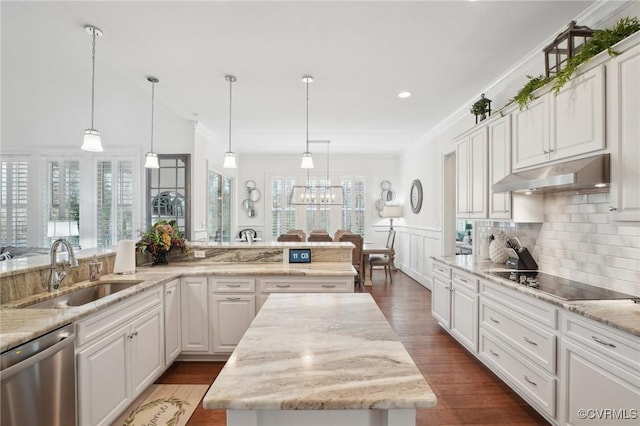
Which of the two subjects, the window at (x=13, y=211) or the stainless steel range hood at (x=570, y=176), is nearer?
the stainless steel range hood at (x=570, y=176)

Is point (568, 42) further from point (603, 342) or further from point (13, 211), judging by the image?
point (13, 211)

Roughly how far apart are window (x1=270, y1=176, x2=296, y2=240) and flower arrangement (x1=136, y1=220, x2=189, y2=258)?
4930 mm

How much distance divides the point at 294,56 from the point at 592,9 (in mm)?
2389

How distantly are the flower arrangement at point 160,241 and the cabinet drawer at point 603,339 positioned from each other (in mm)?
3307

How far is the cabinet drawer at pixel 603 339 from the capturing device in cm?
143

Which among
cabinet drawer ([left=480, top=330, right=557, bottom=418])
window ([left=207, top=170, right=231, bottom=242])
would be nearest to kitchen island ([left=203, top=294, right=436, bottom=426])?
cabinet drawer ([left=480, top=330, right=557, bottom=418])

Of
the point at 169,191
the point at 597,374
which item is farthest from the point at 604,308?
the point at 169,191

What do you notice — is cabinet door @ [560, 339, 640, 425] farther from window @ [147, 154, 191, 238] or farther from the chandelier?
the chandelier

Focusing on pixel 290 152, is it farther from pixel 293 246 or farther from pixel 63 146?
pixel 293 246

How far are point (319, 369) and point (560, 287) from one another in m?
2.12

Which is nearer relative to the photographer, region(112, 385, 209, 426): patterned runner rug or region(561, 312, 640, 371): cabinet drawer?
region(561, 312, 640, 371): cabinet drawer

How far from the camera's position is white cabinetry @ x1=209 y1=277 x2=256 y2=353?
2.90m

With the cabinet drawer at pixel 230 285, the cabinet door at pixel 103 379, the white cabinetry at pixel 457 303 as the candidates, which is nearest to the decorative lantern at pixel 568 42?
the white cabinetry at pixel 457 303

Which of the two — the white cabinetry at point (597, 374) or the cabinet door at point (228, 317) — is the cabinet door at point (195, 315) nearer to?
the cabinet door at point (228, 317)
